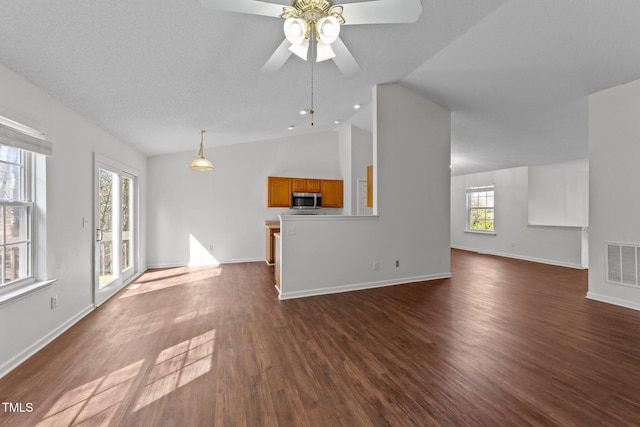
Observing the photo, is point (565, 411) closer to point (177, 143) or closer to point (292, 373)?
point (292, 373)

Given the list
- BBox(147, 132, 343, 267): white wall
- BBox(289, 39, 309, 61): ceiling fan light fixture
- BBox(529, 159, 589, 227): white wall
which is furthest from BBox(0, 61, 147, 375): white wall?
BBox(529, 159, 589, 227): white wall

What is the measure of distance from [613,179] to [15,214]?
6.42 m

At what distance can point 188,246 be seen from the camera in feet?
19.3

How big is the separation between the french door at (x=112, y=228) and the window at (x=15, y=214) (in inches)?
37.4

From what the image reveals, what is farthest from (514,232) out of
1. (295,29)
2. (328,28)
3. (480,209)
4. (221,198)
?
(295,29)

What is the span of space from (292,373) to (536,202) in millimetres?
7668

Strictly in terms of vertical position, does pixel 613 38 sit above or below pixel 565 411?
above

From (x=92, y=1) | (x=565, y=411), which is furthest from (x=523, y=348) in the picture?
(x=92, y=1)

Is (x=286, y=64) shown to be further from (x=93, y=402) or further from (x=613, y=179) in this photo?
(x=613, y=179)

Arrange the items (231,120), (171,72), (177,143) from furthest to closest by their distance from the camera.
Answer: (177,143)
(231,120)
(171,72)

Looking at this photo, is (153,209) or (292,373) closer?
(292,373)

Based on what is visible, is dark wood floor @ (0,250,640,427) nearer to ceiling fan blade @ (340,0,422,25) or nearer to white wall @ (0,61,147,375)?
white wall @ (0,61,147,375)

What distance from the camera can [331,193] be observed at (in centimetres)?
676

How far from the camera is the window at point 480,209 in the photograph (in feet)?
25.5
